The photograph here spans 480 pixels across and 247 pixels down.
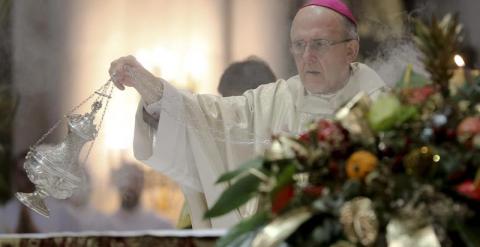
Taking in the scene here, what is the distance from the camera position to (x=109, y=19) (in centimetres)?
546

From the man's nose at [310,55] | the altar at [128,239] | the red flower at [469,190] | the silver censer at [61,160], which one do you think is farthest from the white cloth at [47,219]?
the red flower at [469,190]

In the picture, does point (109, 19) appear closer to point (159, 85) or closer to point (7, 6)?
point (7, 6)

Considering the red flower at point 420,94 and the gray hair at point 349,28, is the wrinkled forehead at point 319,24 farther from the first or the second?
the red flower at point 420,94

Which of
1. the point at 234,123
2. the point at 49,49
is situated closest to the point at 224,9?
the point at 49,49

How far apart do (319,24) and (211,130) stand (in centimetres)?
62

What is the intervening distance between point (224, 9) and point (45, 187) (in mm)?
1766

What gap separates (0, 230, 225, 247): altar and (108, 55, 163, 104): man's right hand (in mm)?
1231

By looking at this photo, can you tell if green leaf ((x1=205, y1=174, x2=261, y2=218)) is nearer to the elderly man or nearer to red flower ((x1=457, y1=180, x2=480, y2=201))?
red flower ((x1=457, y1=180, x2=480, y2=201))

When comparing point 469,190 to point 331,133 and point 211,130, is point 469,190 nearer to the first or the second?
point 331,133

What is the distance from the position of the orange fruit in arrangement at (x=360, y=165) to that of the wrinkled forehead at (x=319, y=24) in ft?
6.53

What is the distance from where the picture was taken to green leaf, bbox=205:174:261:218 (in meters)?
2.18

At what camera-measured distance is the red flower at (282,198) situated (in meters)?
2.12

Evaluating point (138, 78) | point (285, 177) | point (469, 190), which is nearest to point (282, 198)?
point (285, 177)

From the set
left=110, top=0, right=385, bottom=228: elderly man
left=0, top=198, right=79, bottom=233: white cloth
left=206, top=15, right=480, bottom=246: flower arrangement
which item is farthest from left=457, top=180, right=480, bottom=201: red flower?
left=0, top=198, right=79, bottom=233: white cloth
